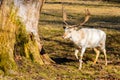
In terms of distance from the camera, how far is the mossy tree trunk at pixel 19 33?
9.84m

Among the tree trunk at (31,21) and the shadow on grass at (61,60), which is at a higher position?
the tree trunk at (31,21)

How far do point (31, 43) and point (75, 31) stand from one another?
1356mm

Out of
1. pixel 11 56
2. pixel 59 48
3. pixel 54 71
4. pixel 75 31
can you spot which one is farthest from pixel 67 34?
pixel 59 48

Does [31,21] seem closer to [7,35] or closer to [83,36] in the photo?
[7,35]

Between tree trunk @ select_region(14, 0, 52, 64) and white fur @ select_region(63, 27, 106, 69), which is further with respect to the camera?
white fur @ select_region(63, 27, 106, 69)

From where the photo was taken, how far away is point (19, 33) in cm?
1052

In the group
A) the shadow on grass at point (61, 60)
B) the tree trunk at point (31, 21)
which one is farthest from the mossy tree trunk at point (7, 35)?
the shadow on grass at point (61, 60)

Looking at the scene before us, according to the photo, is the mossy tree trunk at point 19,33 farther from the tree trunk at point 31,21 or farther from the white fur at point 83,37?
the white fur at point 83,37

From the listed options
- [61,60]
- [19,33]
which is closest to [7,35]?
[19,33]

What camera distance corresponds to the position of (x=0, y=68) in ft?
31.3

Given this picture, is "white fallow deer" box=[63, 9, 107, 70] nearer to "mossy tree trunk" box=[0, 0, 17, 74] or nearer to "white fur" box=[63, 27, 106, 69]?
"white fur" box=[63, 27, 106, 69]

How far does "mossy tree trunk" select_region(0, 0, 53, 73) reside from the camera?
984cm

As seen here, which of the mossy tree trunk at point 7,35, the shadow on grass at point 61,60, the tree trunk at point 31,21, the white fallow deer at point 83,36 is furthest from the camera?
the shadow on grass at point 61,60

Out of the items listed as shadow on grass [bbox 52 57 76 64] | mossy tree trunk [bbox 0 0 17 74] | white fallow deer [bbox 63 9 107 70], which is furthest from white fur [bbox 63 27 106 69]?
mossy tree trunk [bbox 0 0 17 74]
